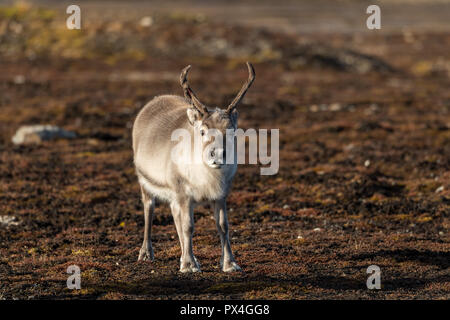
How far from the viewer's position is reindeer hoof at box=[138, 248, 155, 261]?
16156 millimetres

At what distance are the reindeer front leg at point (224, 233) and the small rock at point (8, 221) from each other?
9.02m

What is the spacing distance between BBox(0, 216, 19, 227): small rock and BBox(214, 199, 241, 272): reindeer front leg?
902 cm

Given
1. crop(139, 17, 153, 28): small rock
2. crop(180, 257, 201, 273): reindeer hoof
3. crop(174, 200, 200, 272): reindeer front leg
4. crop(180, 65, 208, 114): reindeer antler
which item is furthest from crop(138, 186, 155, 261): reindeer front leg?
crop(139, 17, 153, 28): small rock

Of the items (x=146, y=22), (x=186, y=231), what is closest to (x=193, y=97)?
(x=186, y=231)

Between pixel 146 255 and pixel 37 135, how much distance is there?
2014 centimetres

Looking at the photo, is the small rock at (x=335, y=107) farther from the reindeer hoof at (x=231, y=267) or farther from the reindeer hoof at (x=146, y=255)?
the reindeer hoof at (x=231, y=267)

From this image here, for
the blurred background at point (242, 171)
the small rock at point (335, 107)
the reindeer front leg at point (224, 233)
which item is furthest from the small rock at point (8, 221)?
the small rock at point (335, 107)

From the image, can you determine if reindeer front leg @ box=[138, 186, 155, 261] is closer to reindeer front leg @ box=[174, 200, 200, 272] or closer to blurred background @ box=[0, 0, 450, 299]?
blurred background @ box=[0, 0, 450, 299]

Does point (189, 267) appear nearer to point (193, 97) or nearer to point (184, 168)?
point (184, 168)

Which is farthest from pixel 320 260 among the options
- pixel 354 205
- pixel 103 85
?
pixel 103 85

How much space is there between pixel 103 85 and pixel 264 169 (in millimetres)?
30902

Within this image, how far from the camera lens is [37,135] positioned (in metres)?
34.6

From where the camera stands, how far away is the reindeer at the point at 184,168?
43.2 ft
